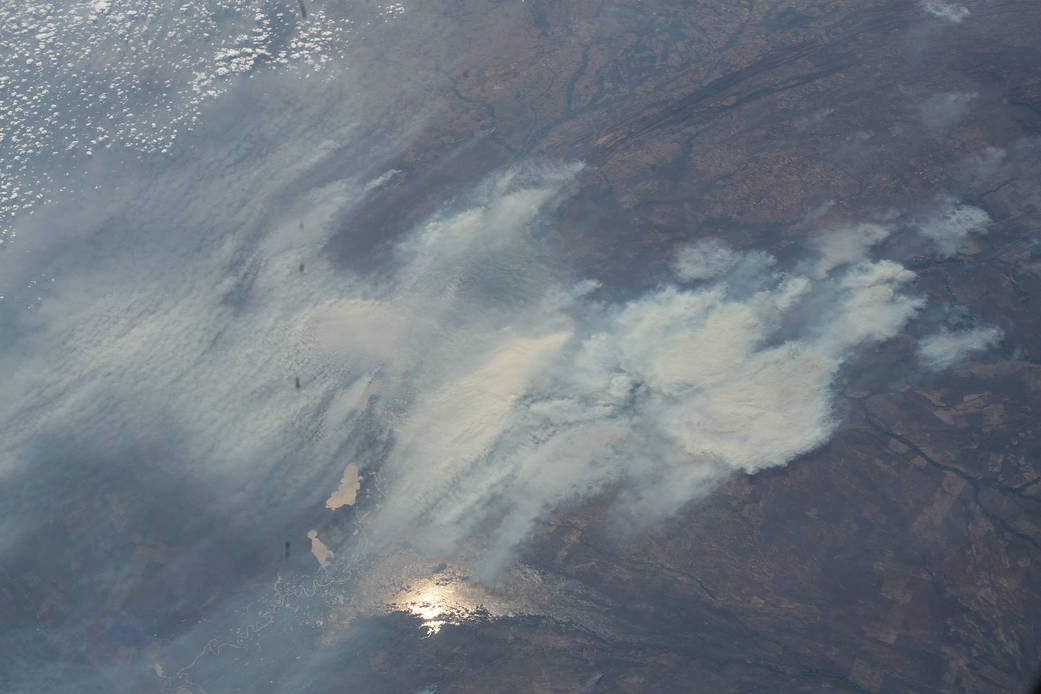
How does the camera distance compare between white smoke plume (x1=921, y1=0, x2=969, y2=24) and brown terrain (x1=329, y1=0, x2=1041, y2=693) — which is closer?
brown terrain (x1=329, y1=0, x2=1041, y2=693)

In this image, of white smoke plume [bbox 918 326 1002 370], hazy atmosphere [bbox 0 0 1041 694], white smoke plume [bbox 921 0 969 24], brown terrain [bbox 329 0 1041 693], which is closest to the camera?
brown terrain [bbox 329 0 1041 693]

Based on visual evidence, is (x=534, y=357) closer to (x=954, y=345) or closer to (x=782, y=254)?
(x=782, y=254)

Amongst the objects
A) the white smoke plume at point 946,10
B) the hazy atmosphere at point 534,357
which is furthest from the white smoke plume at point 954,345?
the white smoke plume at point 946,10

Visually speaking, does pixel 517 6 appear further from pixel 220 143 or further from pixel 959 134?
pixel 959 134

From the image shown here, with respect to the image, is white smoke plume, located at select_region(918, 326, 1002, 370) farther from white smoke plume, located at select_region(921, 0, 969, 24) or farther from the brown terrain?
white smoke plume, located at select_region(921, 0, 969, 24)

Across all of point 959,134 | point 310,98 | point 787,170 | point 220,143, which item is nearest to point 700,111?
point 787,170

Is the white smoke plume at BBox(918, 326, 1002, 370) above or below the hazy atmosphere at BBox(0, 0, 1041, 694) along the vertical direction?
below

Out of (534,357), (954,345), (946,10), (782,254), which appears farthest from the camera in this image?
(946,10)

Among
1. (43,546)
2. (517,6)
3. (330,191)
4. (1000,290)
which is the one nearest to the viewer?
(43,546)

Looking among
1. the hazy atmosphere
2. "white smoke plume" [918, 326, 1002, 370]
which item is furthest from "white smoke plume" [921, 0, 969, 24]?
"white smoke plume" [918, 326, 1002, 370]

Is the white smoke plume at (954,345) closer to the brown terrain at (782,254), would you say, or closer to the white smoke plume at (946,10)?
the brown terrain at (782,254)

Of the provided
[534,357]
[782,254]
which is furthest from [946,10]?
[534,357]
